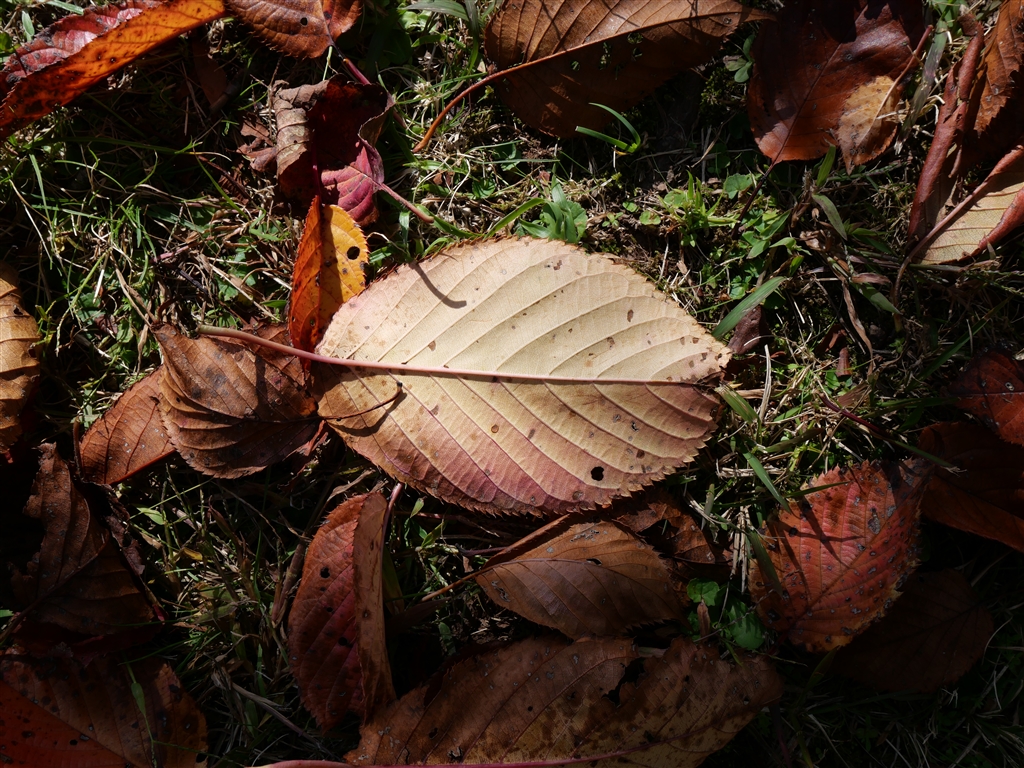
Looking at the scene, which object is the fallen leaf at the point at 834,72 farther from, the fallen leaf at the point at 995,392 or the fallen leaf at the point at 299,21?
the fallen leaf at the point at 299,21

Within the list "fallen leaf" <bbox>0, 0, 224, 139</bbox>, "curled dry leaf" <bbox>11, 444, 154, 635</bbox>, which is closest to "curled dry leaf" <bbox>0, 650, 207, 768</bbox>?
"curled dry leaf" <bbox>11, 444, 154, 635</bbox>

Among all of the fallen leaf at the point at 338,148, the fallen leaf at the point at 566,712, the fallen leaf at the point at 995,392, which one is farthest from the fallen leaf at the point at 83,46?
the fallen leaf at the point at 995,392

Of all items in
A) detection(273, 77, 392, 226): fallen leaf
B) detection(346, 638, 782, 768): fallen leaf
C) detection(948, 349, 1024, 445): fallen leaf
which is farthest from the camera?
detection(273, 77, 392, 226): fallen leaf

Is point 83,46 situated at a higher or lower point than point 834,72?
higher

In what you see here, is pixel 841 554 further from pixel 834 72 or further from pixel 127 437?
pixel 127 437

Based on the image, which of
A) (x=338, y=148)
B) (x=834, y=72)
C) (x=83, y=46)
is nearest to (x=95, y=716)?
(x=338, y=148)

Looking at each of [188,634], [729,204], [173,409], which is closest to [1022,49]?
[729,204]

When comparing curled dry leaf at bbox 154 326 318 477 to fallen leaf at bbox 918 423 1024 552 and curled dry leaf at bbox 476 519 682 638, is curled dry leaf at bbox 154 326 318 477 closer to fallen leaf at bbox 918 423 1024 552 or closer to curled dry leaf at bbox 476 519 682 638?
curled dry leaf at bbox 476 519 682 638
